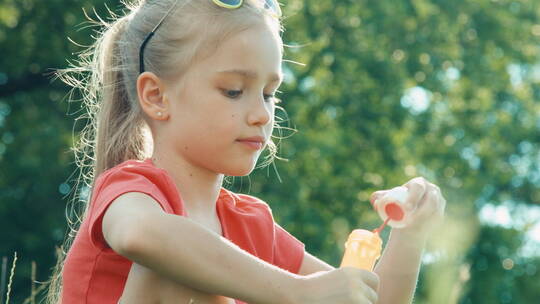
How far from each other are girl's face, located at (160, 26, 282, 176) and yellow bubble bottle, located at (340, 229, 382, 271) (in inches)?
19.5

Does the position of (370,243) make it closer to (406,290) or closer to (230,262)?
(230,262)

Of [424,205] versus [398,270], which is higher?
[424,205]

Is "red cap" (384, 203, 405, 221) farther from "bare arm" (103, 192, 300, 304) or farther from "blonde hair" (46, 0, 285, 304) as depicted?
"blonde hair" (46, 0, 285, 304)

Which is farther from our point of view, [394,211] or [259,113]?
[259,113]

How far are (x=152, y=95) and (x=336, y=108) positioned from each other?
31.4 ft

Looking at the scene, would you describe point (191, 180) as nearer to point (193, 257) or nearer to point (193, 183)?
point (193, 183)

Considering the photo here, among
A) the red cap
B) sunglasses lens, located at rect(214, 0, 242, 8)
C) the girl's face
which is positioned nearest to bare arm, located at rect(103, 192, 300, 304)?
the red cap

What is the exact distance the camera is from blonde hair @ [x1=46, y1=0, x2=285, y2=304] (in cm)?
257

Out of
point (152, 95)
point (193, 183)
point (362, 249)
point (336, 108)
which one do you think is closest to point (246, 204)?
point (193, 183)

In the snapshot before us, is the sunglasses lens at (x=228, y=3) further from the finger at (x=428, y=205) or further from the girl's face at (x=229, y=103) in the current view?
the finger at (x=428, y=205)

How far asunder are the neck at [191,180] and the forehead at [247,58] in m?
0.28

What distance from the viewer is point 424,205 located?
2.48 m

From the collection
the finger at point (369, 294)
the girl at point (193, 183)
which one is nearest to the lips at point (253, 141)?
the girl at point (193, 183)

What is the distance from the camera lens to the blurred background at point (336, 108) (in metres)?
11.0
